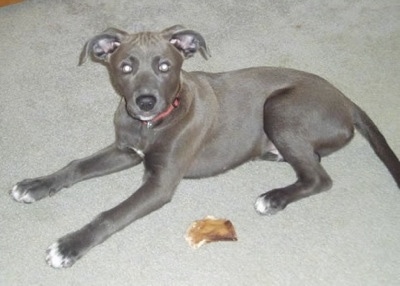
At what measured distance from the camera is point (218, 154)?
2.94 metres

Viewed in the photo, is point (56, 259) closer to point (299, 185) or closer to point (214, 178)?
point (214, 178)

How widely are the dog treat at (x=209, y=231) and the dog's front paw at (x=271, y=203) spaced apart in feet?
0.57

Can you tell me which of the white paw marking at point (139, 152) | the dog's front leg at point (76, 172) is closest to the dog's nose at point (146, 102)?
the white paw marking at point (139, 152)

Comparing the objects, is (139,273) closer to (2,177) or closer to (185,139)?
(185,139)

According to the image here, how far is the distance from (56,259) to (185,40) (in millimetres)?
1149

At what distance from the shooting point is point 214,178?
3.09 m

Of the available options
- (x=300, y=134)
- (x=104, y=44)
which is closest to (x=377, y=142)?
(x=300, y=134)

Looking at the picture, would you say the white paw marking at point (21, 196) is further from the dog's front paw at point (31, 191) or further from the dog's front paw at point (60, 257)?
the dog's front paw at point (60, 257)

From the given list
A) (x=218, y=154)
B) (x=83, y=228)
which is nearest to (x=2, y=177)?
(x=83, y=228)

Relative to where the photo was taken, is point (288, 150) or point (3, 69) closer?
Answer: point (288, 150)

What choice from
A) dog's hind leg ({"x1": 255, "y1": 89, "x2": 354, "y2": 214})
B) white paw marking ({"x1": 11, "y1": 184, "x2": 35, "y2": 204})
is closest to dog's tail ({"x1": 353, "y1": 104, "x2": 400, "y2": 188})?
dog's hind leg ({"x1": 255, "y1": 89, "x2": 354, "y2": 214})

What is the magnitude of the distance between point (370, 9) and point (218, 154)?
6.67 ft

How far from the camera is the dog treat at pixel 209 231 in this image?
2.79m

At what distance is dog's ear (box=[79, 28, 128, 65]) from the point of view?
2.63 metres
